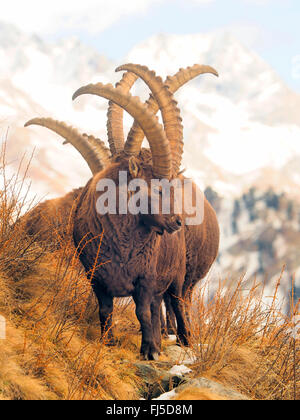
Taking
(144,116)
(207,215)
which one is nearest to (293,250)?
(207,215)

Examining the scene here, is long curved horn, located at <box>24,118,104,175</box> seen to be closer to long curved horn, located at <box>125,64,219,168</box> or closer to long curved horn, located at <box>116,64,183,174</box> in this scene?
long curved horn, located at <box>125,64,219,168</box>

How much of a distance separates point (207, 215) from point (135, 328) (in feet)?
6.81

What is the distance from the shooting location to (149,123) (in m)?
4.91

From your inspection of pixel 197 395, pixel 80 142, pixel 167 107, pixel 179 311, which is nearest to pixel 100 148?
pixel 80 142

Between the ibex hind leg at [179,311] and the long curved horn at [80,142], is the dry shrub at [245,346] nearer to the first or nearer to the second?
the ibex hind leg at [179,311]

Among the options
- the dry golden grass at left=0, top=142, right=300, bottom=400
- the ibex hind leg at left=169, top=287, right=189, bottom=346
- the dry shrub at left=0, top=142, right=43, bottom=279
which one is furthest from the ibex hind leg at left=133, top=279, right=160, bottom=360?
the dry shrub at left=0, top=142, right=43, bottom=279

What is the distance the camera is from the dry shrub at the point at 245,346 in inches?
180

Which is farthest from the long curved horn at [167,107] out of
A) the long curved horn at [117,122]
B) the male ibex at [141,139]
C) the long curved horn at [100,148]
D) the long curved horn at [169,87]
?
the long curved horn at [100,148]

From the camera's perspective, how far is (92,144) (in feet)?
19.4

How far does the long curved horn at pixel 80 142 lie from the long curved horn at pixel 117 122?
0.76 feet

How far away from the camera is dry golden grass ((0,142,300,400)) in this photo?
393 centimetres

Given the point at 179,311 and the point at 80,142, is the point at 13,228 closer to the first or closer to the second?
the point at 80,142

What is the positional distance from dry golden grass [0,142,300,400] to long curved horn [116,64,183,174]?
1.50m

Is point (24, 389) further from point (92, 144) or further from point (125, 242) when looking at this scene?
point (92, 144)
